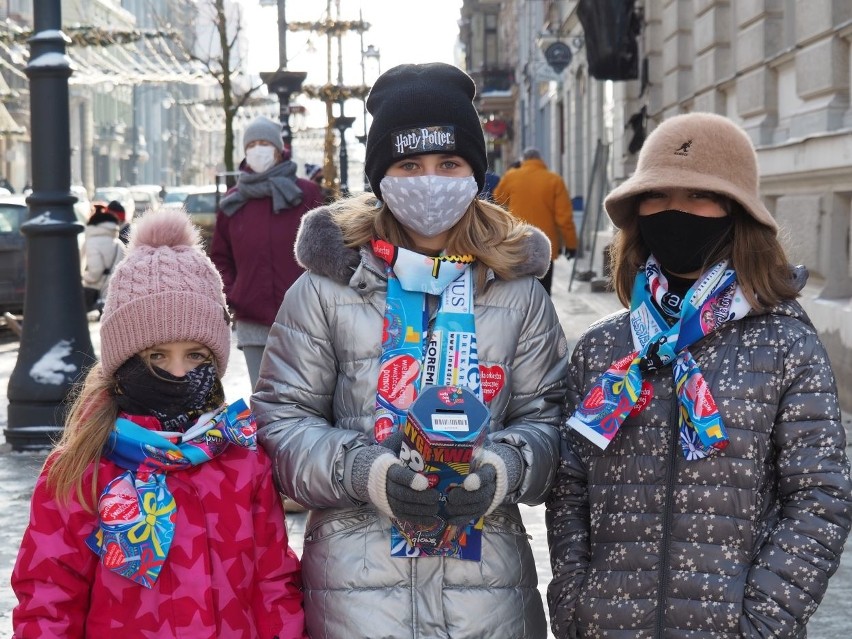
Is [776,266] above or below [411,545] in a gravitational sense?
above

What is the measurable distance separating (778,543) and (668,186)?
78 centimetres

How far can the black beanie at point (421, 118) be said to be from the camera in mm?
2953

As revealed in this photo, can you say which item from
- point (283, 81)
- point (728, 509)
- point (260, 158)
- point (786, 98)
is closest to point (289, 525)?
point (260, 158)

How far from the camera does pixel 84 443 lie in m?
2.82

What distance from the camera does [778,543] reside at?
2.61 metres

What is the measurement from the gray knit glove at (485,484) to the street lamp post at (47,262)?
5.81 metres

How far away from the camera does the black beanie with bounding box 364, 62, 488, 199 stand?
2953 mm

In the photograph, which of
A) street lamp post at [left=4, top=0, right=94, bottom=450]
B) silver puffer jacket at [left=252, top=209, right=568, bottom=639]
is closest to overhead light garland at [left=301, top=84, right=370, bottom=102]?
street lamp post at [left=4, top=0, right=94, bottom=450]

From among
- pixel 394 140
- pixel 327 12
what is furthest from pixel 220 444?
pixel 327 12

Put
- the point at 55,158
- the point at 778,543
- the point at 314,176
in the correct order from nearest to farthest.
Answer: the point at 778,543 < the point at 55,158 < the point at 314,176

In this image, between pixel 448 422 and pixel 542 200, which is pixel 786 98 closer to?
pixel 542 200

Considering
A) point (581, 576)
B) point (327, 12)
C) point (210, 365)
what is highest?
point (327, 12)

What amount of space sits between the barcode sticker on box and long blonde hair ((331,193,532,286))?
0.59 metres

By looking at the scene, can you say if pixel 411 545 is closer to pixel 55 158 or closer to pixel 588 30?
pixel 55 158
